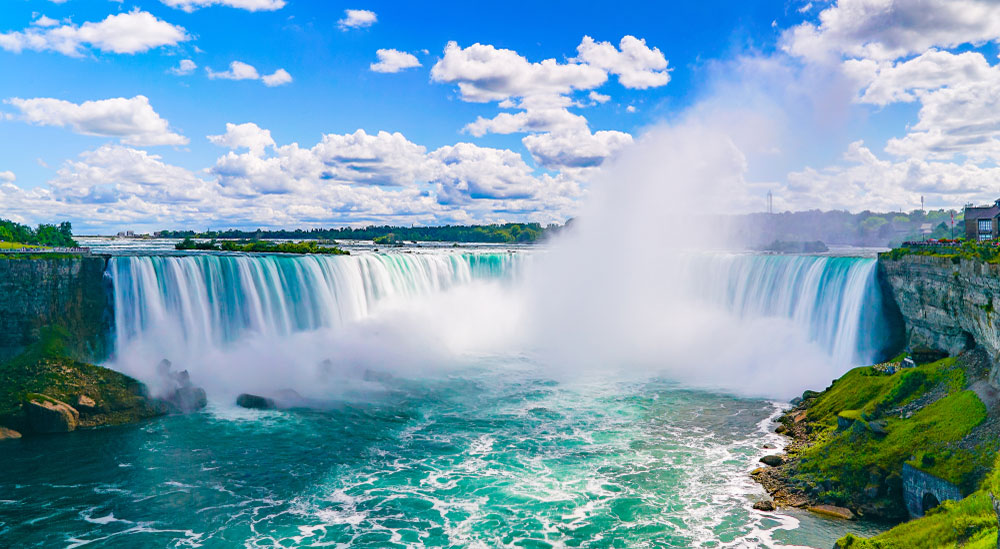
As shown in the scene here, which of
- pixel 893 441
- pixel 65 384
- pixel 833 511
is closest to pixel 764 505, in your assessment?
pixel 833 511

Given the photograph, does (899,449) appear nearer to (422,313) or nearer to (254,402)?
(254,402)

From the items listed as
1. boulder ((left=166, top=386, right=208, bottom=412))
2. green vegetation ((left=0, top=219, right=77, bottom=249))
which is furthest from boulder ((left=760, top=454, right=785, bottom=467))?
green vegetation ((left=0, top=219, right=77, bottom=249))

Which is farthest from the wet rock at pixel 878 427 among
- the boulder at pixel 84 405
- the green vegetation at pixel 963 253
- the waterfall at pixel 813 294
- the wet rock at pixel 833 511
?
the boulder at pixel 84 405

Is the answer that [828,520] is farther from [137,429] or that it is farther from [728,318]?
[728,318]

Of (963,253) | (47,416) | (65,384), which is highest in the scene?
(963,253)

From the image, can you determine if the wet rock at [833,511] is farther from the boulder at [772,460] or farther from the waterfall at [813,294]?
the waterfall at [813,294]

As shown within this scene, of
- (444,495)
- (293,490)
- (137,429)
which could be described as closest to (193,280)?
(137,429)
